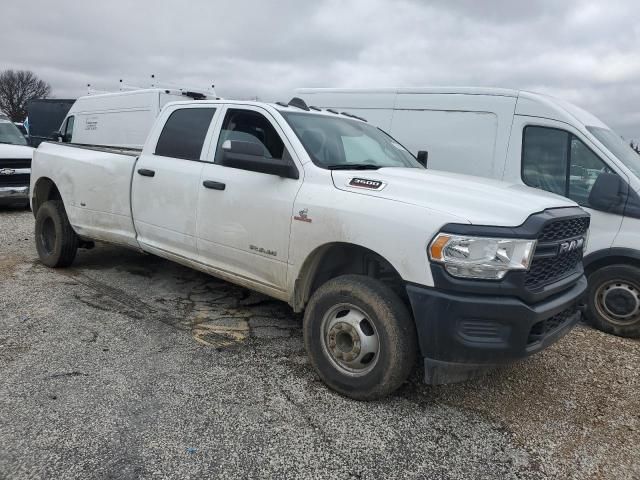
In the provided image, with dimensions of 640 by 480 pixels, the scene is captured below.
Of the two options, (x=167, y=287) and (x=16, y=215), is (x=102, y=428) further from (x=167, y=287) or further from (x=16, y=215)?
(x=16, y=215)

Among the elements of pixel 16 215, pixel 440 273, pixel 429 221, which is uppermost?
pixel 429 221

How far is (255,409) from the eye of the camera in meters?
3.13

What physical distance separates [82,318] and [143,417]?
1837 mm

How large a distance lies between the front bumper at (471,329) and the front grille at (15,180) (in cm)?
996

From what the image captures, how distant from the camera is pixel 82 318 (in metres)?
4.45

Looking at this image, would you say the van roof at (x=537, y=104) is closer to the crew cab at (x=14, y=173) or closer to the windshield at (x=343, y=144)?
the windshield at (x=343, y=144)

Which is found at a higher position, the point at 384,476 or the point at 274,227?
the point at 274,227

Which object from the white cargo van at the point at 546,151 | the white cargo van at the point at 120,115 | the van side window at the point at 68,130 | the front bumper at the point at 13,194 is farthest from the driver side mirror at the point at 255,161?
the van side window at the point at 68,130

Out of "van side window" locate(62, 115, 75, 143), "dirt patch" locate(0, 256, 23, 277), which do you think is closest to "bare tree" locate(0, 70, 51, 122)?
"van side window" locate(62, 115, 75, 143)

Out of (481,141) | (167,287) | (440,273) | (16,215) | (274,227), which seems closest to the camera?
(440,273)

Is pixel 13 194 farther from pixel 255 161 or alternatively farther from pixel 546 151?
pixel 546 151

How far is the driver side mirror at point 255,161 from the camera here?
359cm

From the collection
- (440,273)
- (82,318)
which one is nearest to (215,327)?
(82,318)

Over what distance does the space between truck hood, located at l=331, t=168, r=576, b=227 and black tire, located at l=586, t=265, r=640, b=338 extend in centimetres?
204
